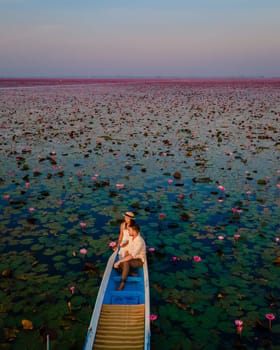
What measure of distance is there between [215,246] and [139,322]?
3.19m

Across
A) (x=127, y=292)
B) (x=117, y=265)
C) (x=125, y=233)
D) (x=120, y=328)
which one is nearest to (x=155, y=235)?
(x=125, y=233)

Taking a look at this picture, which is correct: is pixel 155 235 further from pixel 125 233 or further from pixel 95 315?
pixel 95 315

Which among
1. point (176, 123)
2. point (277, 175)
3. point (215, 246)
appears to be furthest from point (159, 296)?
point (176, 123)

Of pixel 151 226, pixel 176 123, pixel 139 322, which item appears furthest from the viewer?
pixel 176 123

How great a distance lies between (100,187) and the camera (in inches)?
420

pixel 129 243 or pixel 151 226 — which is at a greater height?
pixel 129 243

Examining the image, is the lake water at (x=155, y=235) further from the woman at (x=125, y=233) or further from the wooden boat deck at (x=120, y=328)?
the woman at (x=125, y=233)

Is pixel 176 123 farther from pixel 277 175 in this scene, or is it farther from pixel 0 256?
pixel 0 256

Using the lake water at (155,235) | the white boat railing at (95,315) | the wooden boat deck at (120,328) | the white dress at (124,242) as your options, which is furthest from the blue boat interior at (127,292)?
the white dress at (124,242)

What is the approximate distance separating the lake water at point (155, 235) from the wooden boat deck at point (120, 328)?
46 centimetres

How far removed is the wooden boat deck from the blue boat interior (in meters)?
0.27

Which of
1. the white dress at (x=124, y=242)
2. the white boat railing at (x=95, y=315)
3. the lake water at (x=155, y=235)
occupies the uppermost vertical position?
the white dress at (x=124, y=242)

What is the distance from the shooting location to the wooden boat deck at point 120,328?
413 cm

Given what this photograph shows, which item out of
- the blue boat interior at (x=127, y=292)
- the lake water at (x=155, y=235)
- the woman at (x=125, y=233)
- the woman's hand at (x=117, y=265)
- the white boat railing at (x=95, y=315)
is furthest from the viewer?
the woman at (x=125, y=233)
